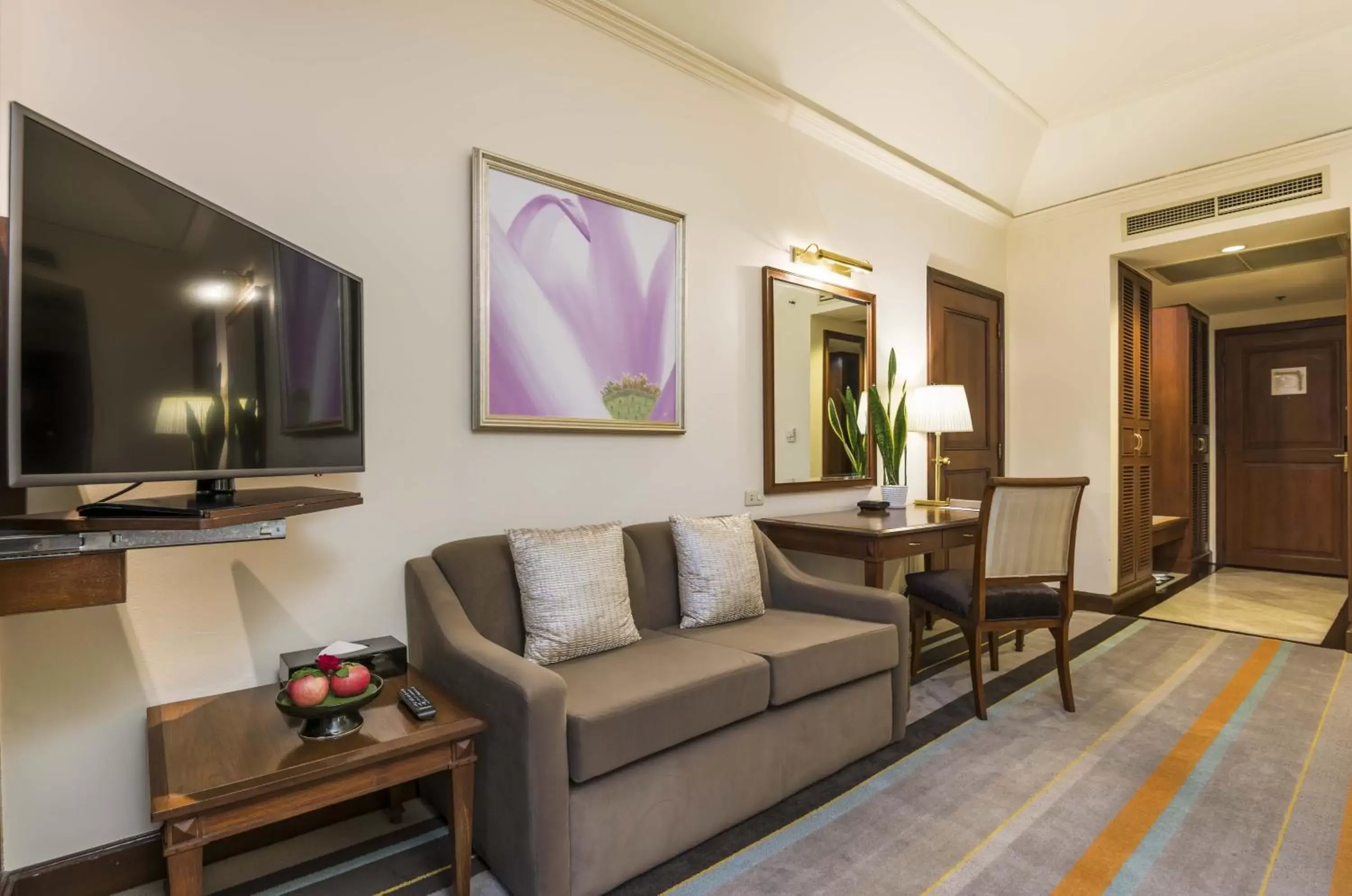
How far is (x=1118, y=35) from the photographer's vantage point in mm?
3301

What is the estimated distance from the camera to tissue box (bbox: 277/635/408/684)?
1.78 metres

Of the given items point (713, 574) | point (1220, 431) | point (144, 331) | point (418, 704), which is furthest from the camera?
point (1220, 431)

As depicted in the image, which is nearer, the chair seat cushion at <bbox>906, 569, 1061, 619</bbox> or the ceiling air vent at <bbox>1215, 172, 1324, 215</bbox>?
the chair seat cushion at <bbox>906, 569, 1061, 619</bbox>

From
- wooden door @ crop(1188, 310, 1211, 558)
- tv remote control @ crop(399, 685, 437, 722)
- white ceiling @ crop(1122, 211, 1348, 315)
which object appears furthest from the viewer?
wooden door @ crop(1188, 310, 1211, 558)

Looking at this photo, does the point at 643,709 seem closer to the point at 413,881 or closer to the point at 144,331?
the point at 413,881

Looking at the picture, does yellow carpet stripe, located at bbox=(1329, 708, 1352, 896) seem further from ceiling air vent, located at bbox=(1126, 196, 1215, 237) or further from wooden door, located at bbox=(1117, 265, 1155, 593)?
ceiling air vent, located at bbox=(1126, 196, 1215, 237)

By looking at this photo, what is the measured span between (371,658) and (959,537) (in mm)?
2385

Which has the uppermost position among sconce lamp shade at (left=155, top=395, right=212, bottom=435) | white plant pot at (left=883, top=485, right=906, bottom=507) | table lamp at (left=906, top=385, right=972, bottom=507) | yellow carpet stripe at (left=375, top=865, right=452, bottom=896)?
table lamp at (left=906, top=385, right=972, bottom=507)

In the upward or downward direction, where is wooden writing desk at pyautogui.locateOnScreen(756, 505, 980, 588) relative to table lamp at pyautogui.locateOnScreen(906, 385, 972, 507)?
downward

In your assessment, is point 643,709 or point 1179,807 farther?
point 1179,807

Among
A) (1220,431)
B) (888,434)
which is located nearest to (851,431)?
(888,434)

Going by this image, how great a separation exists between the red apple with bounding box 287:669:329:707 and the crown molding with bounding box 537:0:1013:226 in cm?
232

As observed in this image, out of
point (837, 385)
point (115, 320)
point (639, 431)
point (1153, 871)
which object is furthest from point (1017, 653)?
point (115, 320)

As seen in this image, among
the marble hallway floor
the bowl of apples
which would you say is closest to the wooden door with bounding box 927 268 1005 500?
the marble hallway floor
